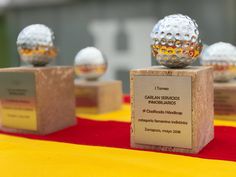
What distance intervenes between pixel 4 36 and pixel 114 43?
1323 mm

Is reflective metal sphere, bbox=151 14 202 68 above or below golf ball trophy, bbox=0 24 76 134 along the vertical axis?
above

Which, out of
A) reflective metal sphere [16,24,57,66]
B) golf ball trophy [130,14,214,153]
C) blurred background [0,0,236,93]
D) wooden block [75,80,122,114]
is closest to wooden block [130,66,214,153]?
golf ball trophy [130,14,214,153]

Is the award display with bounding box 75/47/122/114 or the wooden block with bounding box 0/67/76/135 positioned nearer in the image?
the wooden block with bounding box 0/67/76/135

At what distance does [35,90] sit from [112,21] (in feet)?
8.52

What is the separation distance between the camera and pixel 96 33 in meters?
3.96

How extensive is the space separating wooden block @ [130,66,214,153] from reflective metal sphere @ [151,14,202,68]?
0.14 feet

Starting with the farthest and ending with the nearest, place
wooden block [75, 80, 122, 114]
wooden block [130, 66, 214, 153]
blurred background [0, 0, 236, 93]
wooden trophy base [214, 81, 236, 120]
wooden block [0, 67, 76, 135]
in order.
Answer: blurred background [0, 0, 236, 93] < wooden block [75, 80, 122, 114] < wooden trophy base [214, 81, 236, 120] < wooden block [0, 67, 76, 135] < wooden block [130, 66, 214, 153]

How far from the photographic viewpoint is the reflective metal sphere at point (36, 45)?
1.43 m

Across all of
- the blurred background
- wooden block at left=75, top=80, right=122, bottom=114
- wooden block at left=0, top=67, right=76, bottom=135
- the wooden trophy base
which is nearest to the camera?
wooden block at left=0, top=67, right=76, bottom=135

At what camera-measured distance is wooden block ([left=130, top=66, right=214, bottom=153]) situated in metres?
1.09

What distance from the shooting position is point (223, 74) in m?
1.55

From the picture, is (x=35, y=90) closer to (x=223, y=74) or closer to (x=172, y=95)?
(x=172, y=95)

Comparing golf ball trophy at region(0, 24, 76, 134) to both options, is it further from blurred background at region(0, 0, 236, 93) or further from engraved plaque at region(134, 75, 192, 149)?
blurred background at region(0, 0, 236, 93)

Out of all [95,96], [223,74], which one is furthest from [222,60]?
[95,96]
